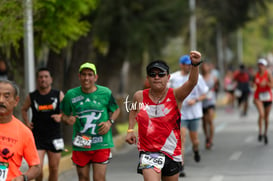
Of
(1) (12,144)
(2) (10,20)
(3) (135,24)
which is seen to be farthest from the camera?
(3) (135,24)

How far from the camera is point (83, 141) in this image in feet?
26.8

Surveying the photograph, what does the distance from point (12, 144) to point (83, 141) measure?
3.18 metres

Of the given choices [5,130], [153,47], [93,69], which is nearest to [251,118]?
[153,47]

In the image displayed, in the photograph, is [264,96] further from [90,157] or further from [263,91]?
[90,157]

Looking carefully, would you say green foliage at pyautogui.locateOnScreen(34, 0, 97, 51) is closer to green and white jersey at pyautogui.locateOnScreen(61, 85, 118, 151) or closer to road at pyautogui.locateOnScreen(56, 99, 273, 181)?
road at pyautogui.locateOnScreen(56, 99, 273, 181)

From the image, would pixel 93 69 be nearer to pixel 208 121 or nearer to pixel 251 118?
pixel 208 121

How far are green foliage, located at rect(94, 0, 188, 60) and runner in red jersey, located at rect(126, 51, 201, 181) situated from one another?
12911mm

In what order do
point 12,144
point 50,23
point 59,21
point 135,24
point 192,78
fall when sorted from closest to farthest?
point 12,144 < point 192,78 < point 50,23 < point 59,21 < point 135,24

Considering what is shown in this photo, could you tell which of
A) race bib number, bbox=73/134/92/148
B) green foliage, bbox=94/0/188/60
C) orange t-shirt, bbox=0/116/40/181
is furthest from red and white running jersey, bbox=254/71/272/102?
orange t-shirt, bbox=0/116/40/181

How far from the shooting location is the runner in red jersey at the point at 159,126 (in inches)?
263

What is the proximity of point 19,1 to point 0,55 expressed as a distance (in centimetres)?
222

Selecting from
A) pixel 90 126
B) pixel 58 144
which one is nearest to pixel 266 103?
pixel 58 144

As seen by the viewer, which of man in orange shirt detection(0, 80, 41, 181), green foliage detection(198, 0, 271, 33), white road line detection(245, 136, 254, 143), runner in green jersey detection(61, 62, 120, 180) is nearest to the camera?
man in orange shirt detection(0, 80, 41, 181)

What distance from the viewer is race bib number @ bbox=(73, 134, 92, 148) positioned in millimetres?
8156
